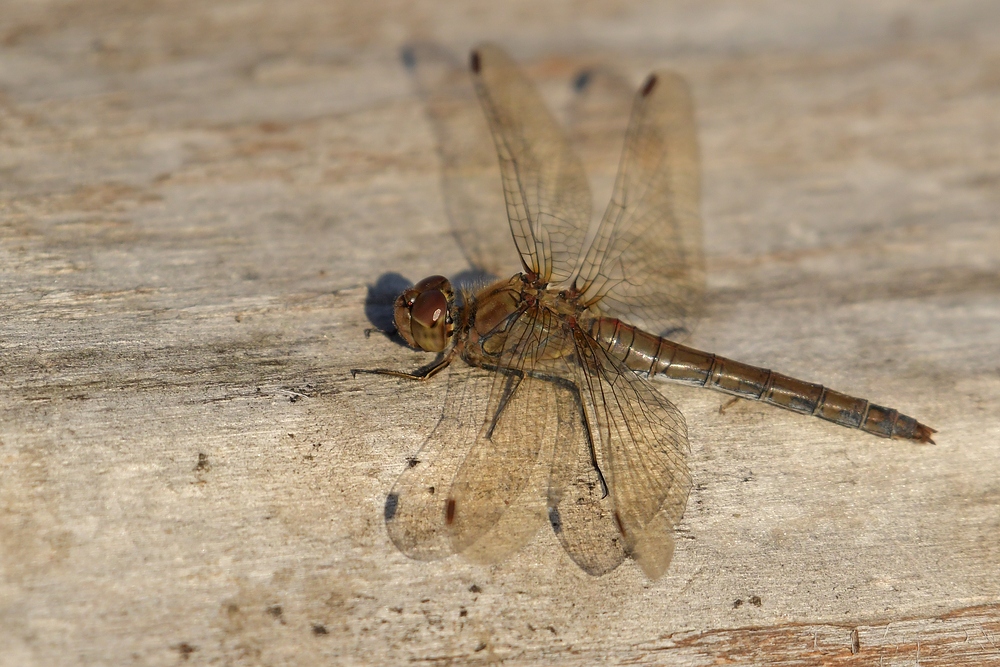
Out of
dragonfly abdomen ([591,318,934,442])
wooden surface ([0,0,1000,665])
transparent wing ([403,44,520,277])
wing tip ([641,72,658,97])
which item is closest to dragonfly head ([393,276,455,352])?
wooden surface ([0,0,1000,665])

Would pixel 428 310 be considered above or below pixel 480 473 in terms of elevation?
above

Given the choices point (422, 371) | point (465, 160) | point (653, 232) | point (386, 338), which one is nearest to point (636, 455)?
point (422, 371)

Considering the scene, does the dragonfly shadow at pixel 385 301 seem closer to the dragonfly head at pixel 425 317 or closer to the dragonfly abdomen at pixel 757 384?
the dragonfly head at pixel 425 317

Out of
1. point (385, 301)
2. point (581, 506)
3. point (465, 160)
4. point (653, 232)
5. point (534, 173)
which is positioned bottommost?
point (581, 506)

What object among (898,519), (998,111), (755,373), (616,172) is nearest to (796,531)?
(898,519)

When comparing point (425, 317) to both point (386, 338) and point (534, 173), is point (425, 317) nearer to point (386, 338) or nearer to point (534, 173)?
point (386, 338)

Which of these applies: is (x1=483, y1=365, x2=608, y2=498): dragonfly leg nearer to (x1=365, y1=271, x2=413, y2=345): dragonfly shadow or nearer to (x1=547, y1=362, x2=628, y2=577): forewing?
(x1=547, y1=362, x2=628, y2=577): forewing

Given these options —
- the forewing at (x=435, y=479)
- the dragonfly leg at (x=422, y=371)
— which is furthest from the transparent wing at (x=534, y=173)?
the forewing at (x=435, y=479)
